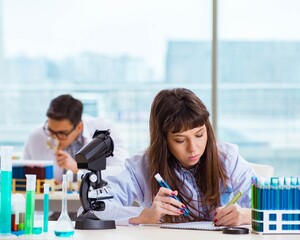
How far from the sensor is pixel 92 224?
3426 millimetres

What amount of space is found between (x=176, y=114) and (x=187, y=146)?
0.49ft

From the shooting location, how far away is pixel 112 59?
31.5 feet

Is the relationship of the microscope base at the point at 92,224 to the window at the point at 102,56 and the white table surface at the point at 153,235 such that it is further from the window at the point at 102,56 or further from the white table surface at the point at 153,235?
the window at the point at 102,56

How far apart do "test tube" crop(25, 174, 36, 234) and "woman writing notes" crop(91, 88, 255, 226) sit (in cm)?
42

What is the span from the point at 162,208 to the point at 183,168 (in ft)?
1.52

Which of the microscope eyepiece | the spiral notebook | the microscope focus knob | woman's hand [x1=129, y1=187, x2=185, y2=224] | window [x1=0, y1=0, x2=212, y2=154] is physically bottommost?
the spiral notebook

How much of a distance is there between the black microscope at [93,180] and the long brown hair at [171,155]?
1.31 feet

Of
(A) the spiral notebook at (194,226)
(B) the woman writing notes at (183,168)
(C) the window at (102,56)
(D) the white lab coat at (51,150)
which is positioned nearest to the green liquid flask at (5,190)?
(B) the woman writing notes at (183,168)

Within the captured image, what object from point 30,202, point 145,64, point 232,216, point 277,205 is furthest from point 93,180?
point 145,64

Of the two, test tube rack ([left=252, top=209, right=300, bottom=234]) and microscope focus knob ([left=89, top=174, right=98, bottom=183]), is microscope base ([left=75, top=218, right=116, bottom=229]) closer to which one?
microscope focus knob ([left=89, top=174, right=98, bottom=183])

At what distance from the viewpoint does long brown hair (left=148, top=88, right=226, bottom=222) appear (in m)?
3.78

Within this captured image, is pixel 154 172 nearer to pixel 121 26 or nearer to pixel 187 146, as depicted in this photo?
pixel 187 146

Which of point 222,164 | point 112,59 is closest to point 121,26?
point 112,59

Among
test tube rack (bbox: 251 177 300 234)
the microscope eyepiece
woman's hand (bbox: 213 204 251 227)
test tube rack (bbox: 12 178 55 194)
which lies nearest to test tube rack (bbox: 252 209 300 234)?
test tube rack (bbox: 251 177 300 234)
